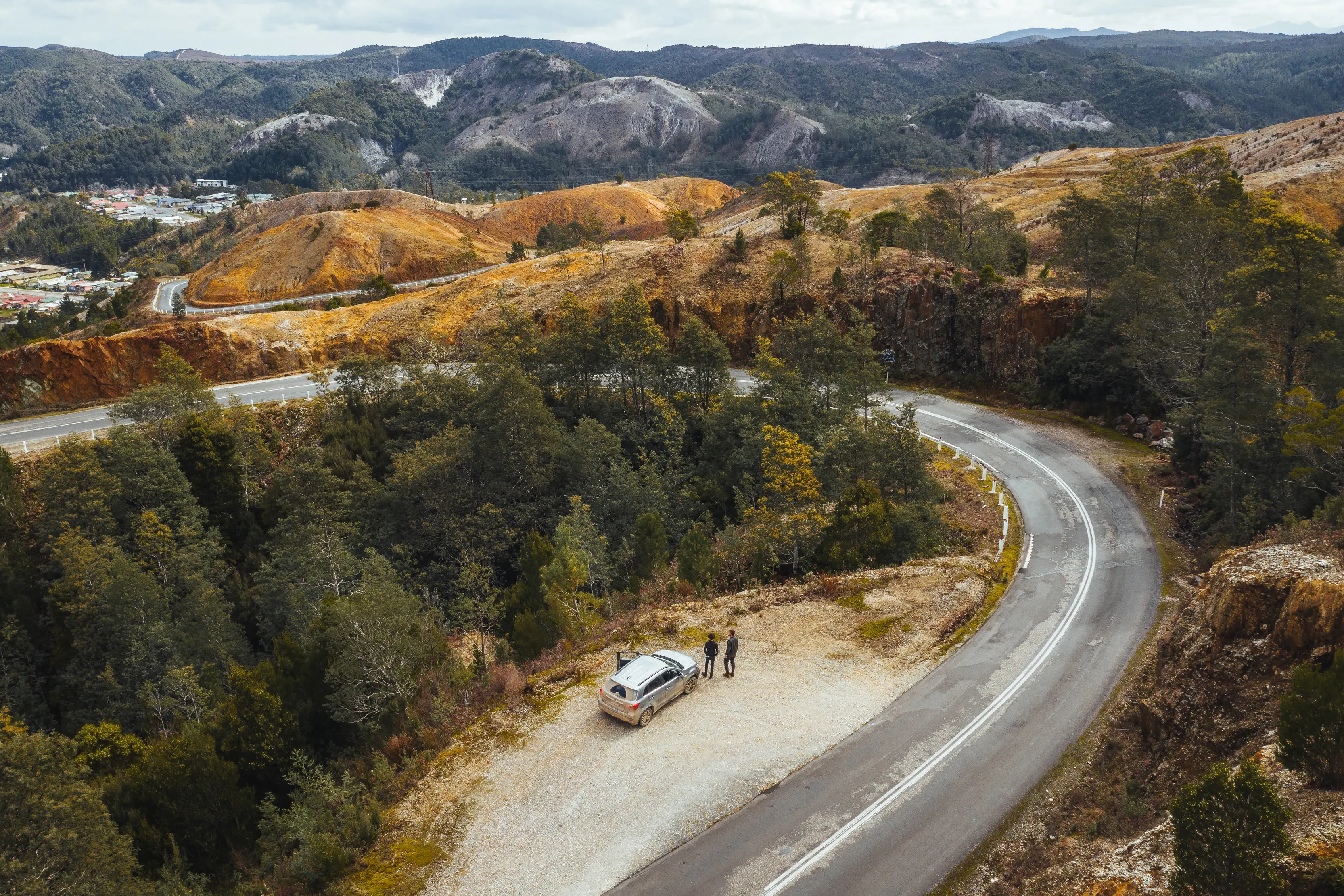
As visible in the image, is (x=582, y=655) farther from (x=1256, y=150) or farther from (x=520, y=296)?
(x=1256, y=150)

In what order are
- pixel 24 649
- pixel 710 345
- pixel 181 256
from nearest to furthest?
pixel 24 649
pixel 710 345
pixel 181 256

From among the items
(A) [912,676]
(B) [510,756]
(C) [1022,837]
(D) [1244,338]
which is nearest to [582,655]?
(B) [510,756]

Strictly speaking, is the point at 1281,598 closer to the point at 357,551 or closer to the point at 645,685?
the point at 645,685

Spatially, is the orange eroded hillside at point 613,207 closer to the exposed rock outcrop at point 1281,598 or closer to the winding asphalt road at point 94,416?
the winding asphalt road at point 94,416

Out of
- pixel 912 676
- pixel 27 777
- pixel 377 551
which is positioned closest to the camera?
pixel 27 777

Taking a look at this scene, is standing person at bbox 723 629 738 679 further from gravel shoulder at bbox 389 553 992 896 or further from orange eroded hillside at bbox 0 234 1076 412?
orange eroded hillside at bbox 0 234 1076 412

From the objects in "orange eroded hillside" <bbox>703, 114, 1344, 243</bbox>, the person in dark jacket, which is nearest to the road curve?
the person in dark jacket
